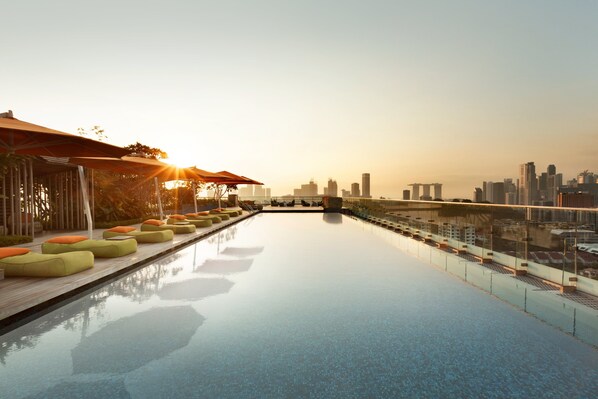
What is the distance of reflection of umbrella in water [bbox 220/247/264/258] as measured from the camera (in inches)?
324

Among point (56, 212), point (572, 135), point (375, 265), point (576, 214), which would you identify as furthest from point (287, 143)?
point (576, 214)

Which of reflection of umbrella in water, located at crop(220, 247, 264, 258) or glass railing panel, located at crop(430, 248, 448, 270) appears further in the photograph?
reflection of umbrella in water, located at crop(220, 247, 264, 258)

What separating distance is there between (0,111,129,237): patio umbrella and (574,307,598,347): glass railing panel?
22.4 ft

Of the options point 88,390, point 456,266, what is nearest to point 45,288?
→ point 88,390

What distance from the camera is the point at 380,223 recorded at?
54.9 ft

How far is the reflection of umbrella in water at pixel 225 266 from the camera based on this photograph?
6457 millimetres

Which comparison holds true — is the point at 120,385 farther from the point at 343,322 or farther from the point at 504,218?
the point at 504,218

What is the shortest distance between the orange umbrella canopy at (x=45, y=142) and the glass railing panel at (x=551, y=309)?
675 centimetres

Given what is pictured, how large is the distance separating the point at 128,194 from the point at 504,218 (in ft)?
51.5

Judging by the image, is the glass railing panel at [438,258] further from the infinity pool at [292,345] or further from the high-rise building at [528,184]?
the high-rise building at [528,184]

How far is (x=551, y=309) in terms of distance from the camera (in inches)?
167

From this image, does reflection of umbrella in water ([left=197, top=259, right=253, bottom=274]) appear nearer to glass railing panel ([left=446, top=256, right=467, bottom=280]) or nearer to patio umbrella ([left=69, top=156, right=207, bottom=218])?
patio umbrella ([left=69, top=156, right=207, bottom=218])

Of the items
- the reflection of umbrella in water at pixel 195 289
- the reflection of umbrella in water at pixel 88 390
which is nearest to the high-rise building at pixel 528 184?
the reflection of umbrella in water at pixel 195 289

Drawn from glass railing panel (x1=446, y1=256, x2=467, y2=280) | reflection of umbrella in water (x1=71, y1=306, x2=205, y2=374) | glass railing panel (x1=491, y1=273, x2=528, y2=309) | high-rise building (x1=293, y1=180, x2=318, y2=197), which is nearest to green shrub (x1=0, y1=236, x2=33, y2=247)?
reflection of umbrella in water (x1=71, y1=306, x2=205, y2=374)
